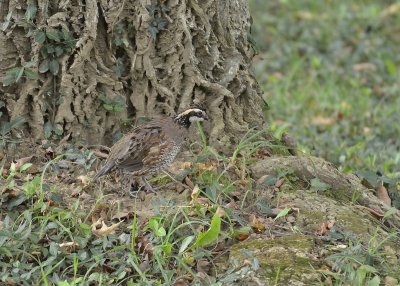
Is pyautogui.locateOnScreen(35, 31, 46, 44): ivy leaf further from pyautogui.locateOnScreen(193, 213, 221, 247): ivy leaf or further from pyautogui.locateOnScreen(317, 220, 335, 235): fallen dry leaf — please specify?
pyautogui.locateOnScreen(317, 220, 335, 235): fallen dry leaf

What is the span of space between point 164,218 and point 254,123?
1.67m

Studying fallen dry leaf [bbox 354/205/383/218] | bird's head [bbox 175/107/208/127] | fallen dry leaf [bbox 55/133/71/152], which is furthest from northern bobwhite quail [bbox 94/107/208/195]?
fallen dry leaf [bbox 354/205/383/218]

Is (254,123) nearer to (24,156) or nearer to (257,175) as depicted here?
(257,175)

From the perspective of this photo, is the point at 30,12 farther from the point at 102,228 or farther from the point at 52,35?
the point at 102,228

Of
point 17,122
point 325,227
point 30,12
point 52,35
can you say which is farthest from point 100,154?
point 325,227

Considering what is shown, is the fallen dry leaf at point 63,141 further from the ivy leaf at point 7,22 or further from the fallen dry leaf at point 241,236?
the fallen dry leaf at point 241,236

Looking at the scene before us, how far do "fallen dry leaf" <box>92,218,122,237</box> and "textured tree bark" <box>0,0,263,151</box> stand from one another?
44.0 inches

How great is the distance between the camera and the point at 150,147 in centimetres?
675

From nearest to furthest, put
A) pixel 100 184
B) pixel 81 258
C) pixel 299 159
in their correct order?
pixel 81 258 < pixel 100 184 < pixel 299 159

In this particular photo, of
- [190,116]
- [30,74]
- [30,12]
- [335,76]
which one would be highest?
[30,12]

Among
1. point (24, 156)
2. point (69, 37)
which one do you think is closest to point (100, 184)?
point (24, 156)

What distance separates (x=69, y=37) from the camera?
22.4ft

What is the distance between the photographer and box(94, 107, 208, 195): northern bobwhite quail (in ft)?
21.9

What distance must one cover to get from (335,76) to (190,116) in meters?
Answer: 5.45
